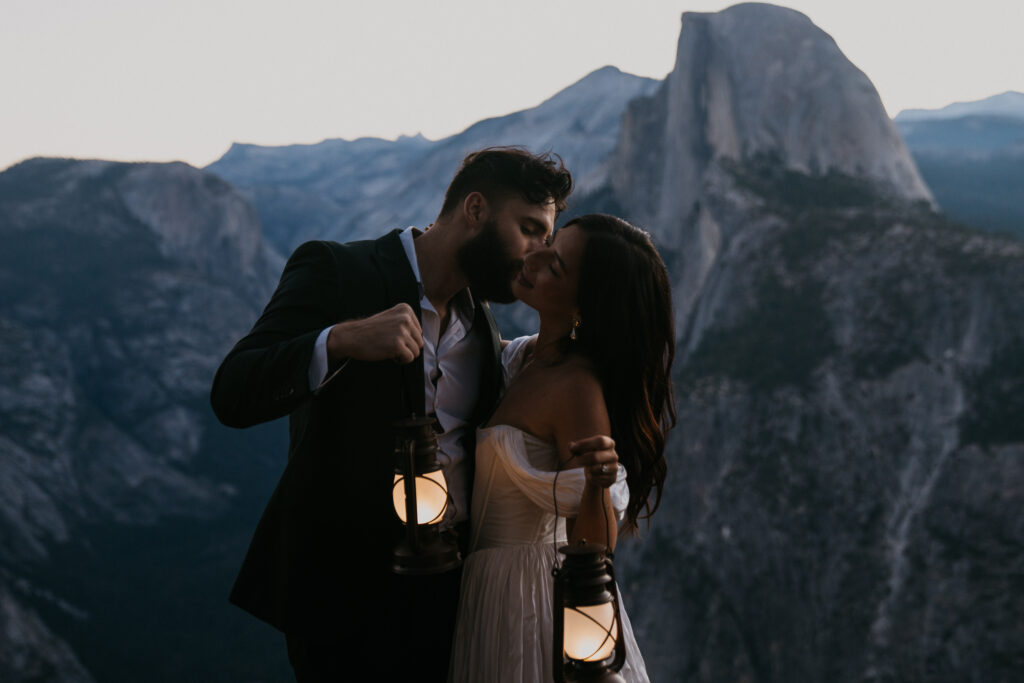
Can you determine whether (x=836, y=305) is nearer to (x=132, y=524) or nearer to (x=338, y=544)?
(x=338, y=544)

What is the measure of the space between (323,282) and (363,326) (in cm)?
56

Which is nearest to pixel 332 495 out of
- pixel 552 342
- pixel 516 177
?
pixel 552 342

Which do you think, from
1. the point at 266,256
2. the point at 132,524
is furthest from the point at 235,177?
the point at 132,524

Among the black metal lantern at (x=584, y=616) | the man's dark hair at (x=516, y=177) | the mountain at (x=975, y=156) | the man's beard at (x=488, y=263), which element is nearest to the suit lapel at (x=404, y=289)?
the man's beard at (x=488, y=263)

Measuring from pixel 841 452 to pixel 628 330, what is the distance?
2184cm

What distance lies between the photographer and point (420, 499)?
2.67 metres

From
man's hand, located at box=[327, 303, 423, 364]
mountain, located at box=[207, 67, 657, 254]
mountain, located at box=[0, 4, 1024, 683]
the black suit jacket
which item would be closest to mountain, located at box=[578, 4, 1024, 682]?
mountain, located at box=[0, 4, 1024, 683]

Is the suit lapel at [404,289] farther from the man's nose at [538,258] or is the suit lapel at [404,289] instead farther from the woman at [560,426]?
the man's nose at [538,258]

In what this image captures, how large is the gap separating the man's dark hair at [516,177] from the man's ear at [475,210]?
0.10 ft

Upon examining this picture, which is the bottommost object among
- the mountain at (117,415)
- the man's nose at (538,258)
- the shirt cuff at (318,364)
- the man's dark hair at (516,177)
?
the mountain at (117,415)

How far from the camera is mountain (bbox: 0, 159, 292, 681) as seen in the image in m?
32.9

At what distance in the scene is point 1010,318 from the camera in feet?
76.8

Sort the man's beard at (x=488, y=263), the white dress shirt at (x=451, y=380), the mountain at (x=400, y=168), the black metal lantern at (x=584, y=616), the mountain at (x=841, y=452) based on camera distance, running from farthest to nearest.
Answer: the mountain at (x=400, y=168) → the mountain at (x=841, y=452) → the man's beard at (x=488, y=263) → the white dress shirt at (x=451, y=380) → the black metal lantern at (x=584, y=616)

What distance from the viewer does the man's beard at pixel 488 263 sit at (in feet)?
11.5
